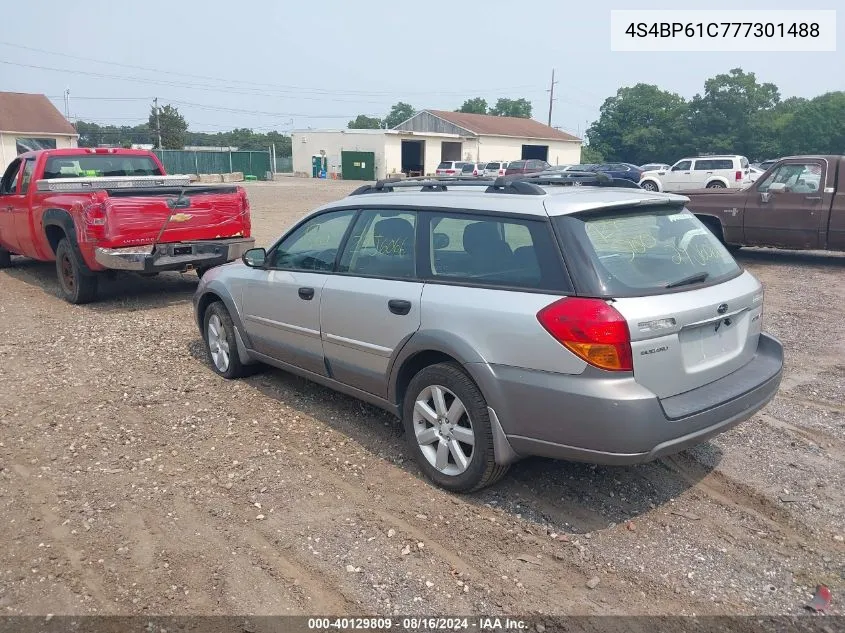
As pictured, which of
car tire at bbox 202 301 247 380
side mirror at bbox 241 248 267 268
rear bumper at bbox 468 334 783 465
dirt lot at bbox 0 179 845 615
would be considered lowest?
dirt lot at bbox 0 179 845 615

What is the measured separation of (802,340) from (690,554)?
4526mm

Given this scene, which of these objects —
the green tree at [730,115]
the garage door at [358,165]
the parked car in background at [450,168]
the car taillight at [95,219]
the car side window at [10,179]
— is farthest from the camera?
the green tree at [730,115]

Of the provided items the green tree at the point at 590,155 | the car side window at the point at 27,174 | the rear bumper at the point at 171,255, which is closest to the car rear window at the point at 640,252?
the rear bumper at the point at 171,255

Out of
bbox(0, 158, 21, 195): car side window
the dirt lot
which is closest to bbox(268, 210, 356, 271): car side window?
the dirt lot

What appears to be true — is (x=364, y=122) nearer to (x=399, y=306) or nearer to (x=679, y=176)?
(x=679, y=176)

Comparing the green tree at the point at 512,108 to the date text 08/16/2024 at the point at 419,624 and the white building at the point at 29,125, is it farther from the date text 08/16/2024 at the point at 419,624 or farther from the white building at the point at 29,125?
the date text 08/16/2024 at the point at 419,624

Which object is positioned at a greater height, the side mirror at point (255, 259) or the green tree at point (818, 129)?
the green tree at point (818, 129)

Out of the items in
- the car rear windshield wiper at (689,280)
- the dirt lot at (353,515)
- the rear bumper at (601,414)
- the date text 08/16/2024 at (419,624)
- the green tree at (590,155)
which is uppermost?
the green tree at (590,155)

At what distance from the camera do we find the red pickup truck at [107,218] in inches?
323

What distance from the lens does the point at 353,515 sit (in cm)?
384

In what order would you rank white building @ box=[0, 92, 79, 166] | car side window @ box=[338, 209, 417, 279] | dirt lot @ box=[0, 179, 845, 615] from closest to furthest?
dirt lot @ box=[0, 179, 845, 615] < car side window @ box=[338, 209, 417, 279] < white building @ box=[0, 92, 79, 166]

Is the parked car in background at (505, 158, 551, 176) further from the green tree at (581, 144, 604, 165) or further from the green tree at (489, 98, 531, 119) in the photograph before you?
the green tree at (489, 98, 531, 119)

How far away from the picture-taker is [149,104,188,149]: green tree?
226 feet

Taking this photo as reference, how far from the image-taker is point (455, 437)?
13.0ft
